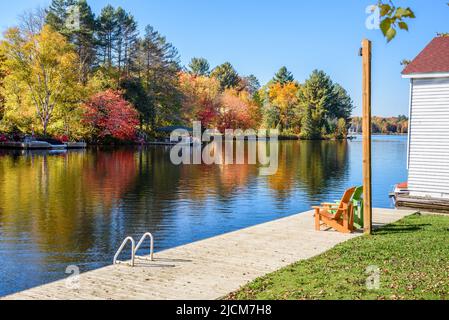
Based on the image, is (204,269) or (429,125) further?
(429,125)

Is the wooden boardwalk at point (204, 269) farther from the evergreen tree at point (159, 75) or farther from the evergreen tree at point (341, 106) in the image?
the evergreen tree at point (341, 106)

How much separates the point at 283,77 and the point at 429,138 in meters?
117

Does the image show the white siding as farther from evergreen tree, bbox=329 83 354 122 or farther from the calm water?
evergreen tree, bbox=329 83 354 122

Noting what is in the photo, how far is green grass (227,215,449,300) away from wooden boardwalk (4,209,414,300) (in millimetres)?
541

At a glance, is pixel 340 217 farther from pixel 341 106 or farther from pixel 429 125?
pixel 341 106

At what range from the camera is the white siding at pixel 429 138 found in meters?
17.6

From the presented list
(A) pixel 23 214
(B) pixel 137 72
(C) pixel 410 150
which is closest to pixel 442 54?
(C) pixel 410 150

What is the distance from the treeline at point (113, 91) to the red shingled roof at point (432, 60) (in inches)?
1875

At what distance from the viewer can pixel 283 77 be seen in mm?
132375


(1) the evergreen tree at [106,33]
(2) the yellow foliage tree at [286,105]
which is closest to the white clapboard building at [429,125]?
(1) the evergreen tree at [106,33]

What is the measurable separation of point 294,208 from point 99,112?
49.8m

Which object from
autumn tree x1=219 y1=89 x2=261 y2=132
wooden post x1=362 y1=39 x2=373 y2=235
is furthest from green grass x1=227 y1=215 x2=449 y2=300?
autumn tree x1=219 y1=89 x2=261 y2=132

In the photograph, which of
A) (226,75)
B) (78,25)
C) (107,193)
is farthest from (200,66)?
(107,193)
